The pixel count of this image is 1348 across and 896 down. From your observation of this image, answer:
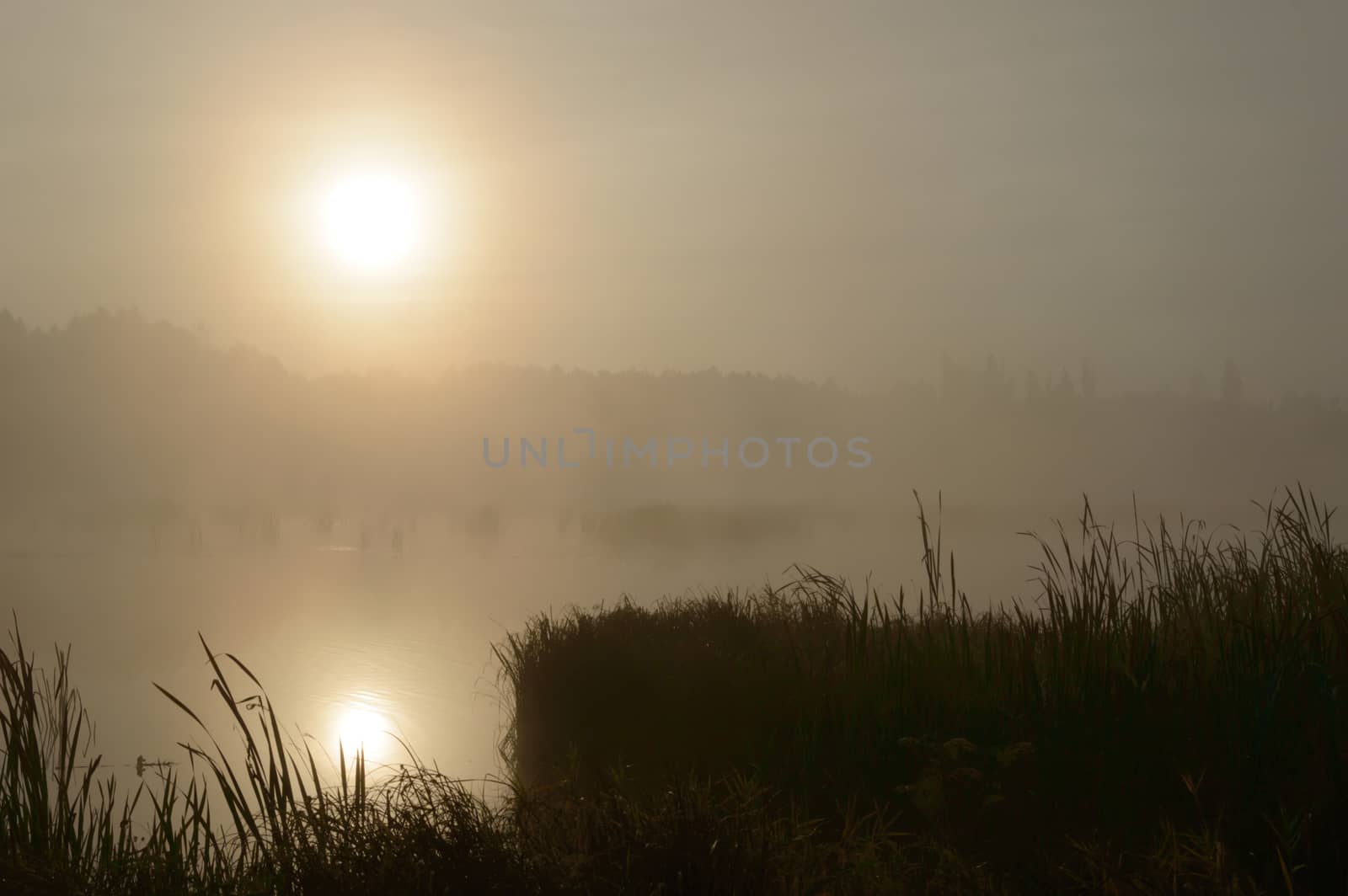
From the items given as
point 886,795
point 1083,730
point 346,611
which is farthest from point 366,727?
point 346,611

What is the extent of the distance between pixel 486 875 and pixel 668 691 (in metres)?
4.50

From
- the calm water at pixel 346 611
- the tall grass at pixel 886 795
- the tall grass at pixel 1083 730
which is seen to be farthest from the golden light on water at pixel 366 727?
the tall grass at pixel 886 795

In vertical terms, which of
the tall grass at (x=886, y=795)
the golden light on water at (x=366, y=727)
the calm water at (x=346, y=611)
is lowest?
the tall grass at (x=886, y=795)

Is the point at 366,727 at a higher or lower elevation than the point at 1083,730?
higher

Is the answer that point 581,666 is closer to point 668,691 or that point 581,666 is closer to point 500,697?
point 668,691

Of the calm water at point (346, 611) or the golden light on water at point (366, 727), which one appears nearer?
the golden light on water at point (366, 727)

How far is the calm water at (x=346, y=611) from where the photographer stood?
410 inches

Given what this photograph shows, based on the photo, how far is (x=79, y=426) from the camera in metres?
101

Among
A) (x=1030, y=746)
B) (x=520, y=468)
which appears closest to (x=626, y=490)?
(x=520, y=468)

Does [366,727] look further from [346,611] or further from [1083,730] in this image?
[346,611]

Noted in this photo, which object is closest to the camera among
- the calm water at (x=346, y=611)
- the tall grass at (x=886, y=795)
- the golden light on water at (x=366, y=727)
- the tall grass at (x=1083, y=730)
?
the tall grass at (x=886, y=795)

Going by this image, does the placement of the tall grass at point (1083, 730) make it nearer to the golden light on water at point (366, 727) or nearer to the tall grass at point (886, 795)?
the tall grass at point (886, 795)

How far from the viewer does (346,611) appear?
822 inches

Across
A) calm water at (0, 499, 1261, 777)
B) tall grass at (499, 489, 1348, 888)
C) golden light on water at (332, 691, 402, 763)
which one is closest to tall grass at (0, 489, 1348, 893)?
tall grass at (499, 489, 1348, 888)
